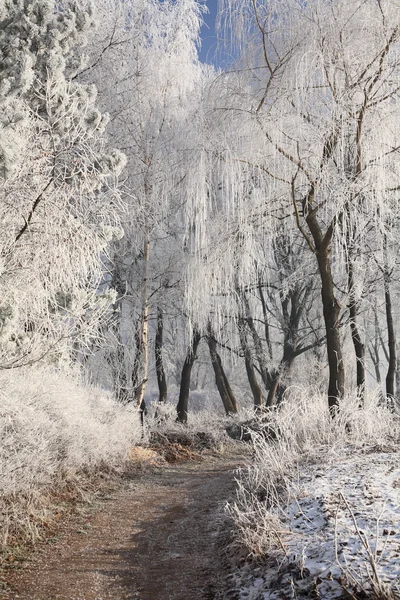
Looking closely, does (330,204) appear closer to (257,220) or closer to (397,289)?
(257,220)

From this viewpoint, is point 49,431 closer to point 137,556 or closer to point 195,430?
point 137,556

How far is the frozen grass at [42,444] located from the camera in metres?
5.24

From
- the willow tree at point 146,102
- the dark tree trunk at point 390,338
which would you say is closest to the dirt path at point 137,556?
the willow tree at point 146,102

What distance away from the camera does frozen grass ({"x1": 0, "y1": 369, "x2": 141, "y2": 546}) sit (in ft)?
17.2

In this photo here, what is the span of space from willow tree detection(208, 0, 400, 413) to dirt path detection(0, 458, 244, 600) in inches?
117

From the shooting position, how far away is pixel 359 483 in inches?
193

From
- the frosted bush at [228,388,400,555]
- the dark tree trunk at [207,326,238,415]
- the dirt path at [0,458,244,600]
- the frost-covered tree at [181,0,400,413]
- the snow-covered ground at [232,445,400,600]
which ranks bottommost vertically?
the dirt path at [0,458,244,600]

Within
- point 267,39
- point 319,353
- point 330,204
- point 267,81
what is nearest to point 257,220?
point 330,204

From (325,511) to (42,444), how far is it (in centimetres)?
313

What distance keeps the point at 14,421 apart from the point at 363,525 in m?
3.83

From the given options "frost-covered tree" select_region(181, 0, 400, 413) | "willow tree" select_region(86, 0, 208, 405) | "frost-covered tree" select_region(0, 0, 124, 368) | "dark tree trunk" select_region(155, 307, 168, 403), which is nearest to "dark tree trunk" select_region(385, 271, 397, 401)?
"willow tree" select_region(86, 0, 208, 405)

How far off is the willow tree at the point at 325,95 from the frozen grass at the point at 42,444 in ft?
11.9

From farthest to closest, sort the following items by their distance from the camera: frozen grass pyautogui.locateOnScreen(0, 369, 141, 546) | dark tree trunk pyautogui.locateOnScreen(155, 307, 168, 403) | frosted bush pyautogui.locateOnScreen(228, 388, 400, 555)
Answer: dark tree trunk pyautogui.locateOnScreen(155, 307, 168, 403), frosted bush pyautogui.locateOnScreen(228, 388, 400, 555), frozen grass pyautogui.locateOnScreen(0, 369, 141, 546)

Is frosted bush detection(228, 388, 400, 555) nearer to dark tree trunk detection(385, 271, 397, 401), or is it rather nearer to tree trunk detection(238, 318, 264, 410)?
dark tree trunk detection(385, 271, 397, 401)
